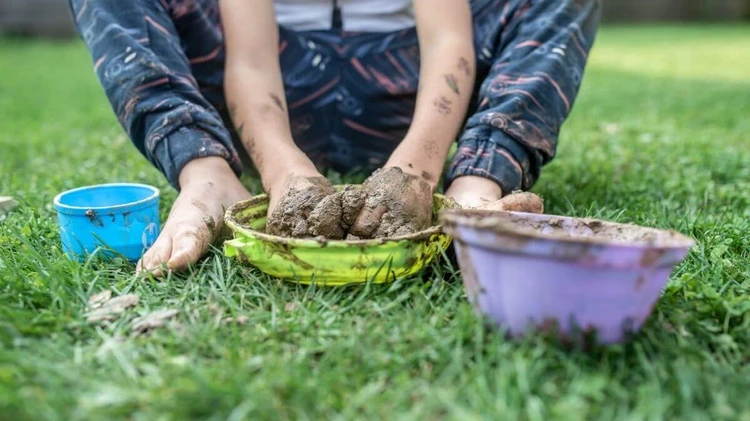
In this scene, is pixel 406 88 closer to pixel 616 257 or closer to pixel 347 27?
pixel 347 27

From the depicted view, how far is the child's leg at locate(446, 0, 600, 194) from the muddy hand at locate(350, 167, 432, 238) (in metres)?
0.27

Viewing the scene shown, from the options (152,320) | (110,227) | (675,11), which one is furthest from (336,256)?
(675,11)

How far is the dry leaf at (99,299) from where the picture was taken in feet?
3.97

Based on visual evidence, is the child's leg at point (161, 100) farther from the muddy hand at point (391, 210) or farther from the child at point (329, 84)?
the muddy hand at point (391, 210)

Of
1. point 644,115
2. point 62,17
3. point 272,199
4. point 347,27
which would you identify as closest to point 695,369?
point 272,199

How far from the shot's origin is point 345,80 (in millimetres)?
1932

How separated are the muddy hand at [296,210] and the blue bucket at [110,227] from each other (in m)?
0.26

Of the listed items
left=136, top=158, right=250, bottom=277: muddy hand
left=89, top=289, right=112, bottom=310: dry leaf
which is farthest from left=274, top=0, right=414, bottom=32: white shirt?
left=89, top=289, right=112, bottom=310: dry leaf

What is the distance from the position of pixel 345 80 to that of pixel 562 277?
1.10 m

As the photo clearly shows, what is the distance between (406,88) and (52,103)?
9.26 ft

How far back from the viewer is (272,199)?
149cm

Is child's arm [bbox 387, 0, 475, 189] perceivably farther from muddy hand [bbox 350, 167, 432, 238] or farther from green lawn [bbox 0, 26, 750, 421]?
green lawn [bbox 0, 26, 750, 421]

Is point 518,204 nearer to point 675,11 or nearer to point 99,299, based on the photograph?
point 99,299

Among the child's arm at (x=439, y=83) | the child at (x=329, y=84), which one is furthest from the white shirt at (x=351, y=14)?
the child's arm at (x=439, y=83)
